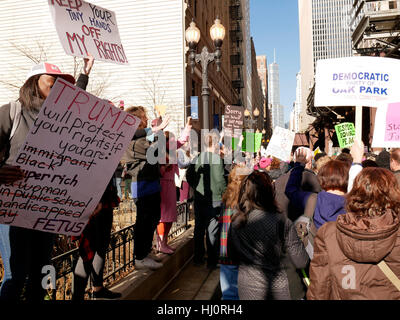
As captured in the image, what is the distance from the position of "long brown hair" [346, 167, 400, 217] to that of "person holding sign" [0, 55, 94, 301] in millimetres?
2249

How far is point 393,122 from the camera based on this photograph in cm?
421

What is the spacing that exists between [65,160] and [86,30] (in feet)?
4.41

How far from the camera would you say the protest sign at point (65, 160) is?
85.7 inches

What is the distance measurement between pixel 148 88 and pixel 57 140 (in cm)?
1667

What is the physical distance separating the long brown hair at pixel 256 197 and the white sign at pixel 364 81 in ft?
7.43

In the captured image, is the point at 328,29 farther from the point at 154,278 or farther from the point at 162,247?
the point at 154,278

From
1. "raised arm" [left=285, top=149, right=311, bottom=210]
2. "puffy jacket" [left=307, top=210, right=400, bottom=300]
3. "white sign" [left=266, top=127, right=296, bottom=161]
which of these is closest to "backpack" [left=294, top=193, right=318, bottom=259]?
"raised arm" [left=285, top=149, right=311, bottom=210]

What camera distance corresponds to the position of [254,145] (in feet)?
35.7

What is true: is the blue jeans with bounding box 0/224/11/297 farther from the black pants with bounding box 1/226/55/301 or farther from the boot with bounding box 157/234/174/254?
the boot with bounding box 157/234/174/254

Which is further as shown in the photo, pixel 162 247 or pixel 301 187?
pixel 162 247

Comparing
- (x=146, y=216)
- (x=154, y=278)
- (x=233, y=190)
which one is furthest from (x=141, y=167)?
(x=154, y=278)

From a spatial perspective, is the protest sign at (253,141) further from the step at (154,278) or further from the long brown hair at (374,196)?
the long brown hair at (374,196)

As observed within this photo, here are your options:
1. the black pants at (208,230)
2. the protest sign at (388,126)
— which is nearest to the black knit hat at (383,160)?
the protest sign at (388,126)

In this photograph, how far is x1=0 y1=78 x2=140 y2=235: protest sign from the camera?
2178 millimetres
